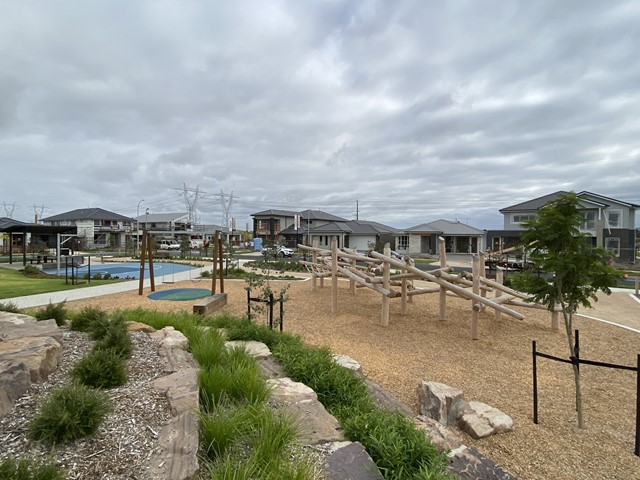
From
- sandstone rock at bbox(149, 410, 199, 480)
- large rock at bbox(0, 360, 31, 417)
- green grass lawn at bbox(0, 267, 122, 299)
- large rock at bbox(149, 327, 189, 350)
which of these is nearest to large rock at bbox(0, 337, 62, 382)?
large rock at bbox(0, 360, 31, 417)

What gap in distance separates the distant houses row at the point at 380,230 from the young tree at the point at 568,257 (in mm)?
18870

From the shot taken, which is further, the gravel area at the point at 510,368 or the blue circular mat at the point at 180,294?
the blue circular mat at the point at 180,294

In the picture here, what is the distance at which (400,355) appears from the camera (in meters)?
6.72

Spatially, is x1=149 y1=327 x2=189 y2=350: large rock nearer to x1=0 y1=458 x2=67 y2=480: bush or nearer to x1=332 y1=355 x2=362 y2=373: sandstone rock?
x1=332 y1=355 x2=362 y2=373: sandstone rock

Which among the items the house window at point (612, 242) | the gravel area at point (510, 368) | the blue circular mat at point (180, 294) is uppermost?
the house window at point (612, 242)

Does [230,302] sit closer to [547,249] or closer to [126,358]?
[126,358]

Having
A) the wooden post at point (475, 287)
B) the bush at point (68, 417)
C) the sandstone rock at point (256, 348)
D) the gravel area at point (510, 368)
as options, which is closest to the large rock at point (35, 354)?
the bush at point (68, 417)

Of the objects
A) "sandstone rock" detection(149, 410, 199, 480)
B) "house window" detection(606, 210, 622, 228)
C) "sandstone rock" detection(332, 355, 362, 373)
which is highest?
"house window" detection(606, 210, 622, 228)

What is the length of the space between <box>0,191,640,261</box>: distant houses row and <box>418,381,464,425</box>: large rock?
1889 centimetres

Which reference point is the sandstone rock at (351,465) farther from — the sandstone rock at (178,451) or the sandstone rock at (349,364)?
the sandstone rock at (349,364)

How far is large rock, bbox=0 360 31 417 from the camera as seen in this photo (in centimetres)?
287

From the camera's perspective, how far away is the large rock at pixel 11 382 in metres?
2.87

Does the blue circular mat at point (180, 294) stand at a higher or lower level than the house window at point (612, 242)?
lower

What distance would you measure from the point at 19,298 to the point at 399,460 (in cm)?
1454
